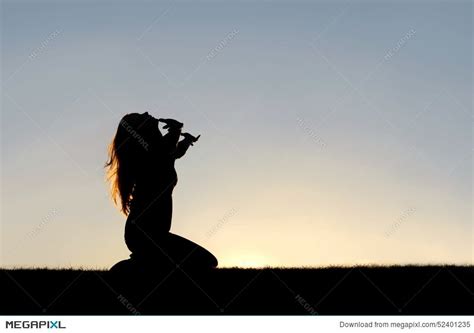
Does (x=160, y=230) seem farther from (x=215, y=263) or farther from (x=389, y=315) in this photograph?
(x=389, y=315)

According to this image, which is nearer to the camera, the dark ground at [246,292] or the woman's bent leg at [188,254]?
the dark ground at [246,292]

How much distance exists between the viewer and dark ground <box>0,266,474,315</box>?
9.34 meters

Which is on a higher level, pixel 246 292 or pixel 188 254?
pixel 246 292

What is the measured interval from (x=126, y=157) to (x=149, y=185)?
0.60m

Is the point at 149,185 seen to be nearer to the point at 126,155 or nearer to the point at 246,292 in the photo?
the point at 126,155

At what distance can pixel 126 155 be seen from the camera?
1151cm

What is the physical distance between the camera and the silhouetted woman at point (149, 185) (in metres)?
11.2
